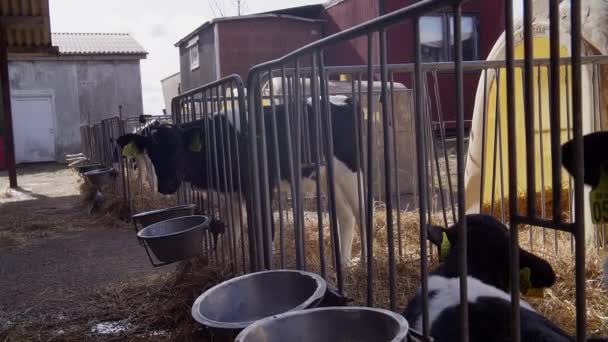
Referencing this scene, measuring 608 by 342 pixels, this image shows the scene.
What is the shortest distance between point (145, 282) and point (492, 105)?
14.2ft

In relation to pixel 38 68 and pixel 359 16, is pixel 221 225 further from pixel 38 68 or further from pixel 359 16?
pixel 38 68

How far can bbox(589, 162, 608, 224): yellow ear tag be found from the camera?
1.53m

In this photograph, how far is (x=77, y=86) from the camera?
73.9ft

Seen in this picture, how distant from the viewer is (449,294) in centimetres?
259

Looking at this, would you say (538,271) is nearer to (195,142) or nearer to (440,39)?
(195,142)

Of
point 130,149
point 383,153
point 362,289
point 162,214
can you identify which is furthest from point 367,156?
point 130,149

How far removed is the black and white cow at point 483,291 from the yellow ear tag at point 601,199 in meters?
0.55

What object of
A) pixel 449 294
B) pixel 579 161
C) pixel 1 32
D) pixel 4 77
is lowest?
pixel 449 294

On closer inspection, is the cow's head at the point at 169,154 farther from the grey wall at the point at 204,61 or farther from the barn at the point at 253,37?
the grey wall at the point at 204,61

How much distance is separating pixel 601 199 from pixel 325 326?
1.04 metres

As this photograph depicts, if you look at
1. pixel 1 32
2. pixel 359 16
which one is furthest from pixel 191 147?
pixel 359 16

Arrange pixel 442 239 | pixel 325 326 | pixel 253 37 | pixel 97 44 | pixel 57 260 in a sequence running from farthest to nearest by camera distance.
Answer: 1. pixel 97 44
2. pixel 253 37
3. pixel 57 260
4. pixel 442 239
5. pixel 325 326

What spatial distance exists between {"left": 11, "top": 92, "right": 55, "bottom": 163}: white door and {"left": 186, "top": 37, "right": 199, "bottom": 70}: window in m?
5.47

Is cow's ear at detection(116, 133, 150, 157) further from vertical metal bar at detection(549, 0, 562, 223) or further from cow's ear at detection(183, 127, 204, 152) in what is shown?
vertical metal bar at detection(549, 0, 562, 223)
